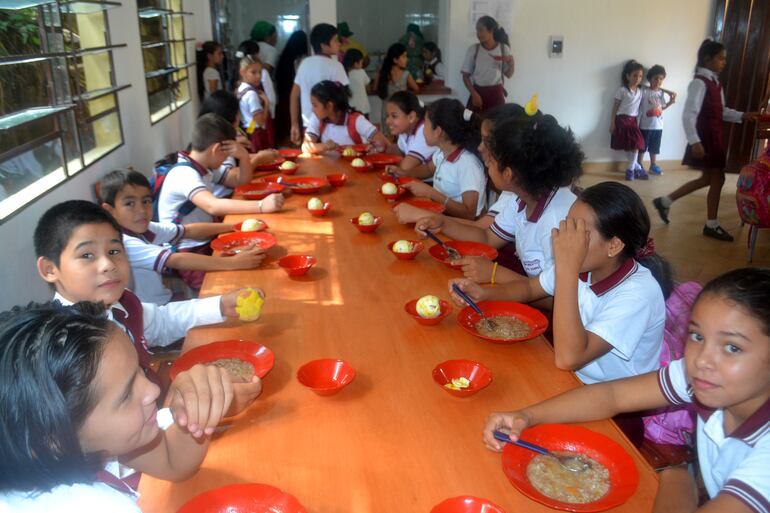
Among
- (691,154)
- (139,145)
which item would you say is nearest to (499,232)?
(139,145)

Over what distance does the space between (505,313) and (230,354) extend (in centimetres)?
73

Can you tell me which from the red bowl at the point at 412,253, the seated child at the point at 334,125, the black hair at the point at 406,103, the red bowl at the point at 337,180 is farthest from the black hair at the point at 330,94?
the red bowl at the point at 412,253

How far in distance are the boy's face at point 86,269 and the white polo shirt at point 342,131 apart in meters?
2.66

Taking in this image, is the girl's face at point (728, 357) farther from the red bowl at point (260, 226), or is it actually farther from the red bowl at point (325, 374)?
the red bowl at point (260, 226)

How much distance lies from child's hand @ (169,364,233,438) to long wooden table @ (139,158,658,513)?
142 mm

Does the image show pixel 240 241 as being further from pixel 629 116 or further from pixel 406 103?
pixel 629 116

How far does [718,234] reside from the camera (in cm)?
438

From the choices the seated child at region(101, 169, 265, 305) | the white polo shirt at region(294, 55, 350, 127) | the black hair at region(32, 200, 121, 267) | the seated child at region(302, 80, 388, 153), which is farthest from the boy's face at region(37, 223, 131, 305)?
the white polo shirt at region(294, 55, 350, 127)

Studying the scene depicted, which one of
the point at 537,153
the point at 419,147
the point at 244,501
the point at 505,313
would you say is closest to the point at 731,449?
the point at 505,313

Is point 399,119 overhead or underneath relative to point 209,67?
underneath

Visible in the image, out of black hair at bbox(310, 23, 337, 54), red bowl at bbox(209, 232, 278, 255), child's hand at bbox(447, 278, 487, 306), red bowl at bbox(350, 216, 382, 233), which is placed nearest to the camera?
child's hand at bbox(447, 278, 487, 306)

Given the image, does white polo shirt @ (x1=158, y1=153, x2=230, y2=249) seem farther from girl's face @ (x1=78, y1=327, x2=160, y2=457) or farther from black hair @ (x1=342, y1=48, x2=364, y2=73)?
black hair @ (x1=342, y1=48, x2=364, y2=73)

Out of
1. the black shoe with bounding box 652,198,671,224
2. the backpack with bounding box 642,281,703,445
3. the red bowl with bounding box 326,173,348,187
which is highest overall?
the red bowl with bounding box 326,173,348,187

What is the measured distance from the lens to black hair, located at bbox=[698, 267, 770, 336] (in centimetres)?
93
